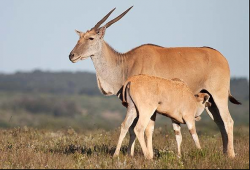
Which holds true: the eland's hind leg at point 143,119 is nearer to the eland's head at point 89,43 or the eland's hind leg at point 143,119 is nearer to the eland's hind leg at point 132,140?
the eland's hind leg at point 132,140

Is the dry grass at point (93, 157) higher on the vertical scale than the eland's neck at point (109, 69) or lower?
lower

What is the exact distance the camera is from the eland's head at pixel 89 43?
535 inches

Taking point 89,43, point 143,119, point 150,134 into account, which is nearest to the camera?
point 143,119

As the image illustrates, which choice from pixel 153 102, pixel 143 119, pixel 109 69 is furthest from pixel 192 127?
pixel 109 69

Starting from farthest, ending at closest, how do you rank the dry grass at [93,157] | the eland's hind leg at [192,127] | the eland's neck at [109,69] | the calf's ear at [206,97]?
the eland's neck at [109,69] → the calf's ear at [206,97] → the eland's hind leg at [192,127] → the dry grass at [93,157]

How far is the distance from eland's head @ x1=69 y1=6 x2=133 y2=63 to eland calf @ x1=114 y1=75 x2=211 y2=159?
6.28 feet

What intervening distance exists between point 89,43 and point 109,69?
0.74 m

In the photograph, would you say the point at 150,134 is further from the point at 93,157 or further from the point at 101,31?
the point at 101,31

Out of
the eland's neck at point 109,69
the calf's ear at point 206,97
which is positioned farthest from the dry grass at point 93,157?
the eland's neck at point 109,69

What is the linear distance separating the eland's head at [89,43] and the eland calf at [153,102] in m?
1.91

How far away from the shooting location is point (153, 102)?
1193 centimetres

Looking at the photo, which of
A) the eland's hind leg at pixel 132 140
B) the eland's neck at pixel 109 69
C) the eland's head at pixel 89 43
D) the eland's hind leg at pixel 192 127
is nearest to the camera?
the eland's hind leg at pixel 192 127

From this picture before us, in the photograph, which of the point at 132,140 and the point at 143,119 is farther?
the point at 132,140

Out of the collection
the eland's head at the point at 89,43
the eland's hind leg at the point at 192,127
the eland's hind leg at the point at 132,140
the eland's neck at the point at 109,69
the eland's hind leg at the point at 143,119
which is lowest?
the eland's hind leg at the point at 132,140
